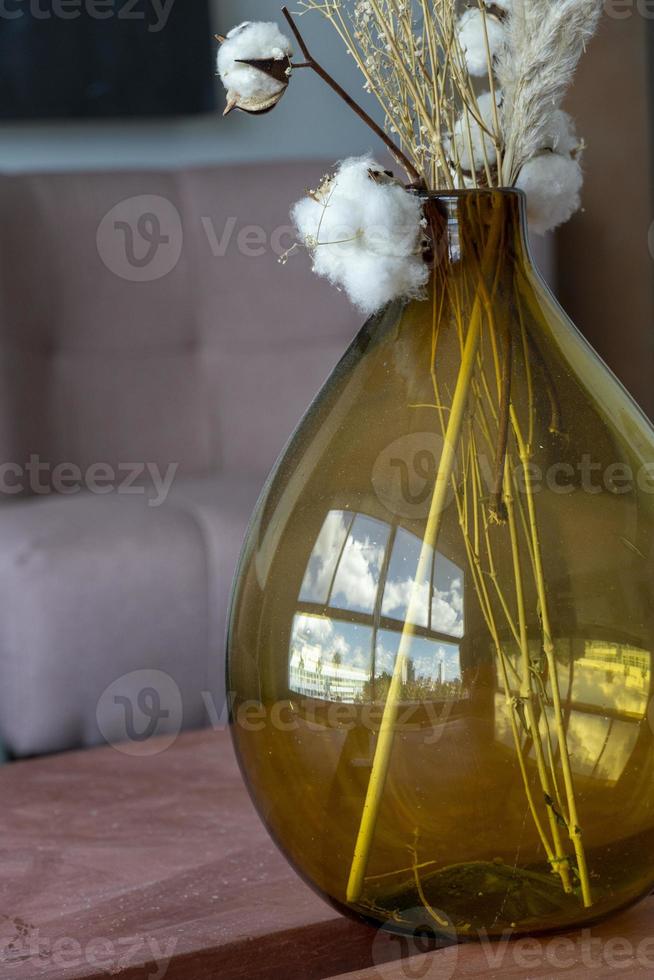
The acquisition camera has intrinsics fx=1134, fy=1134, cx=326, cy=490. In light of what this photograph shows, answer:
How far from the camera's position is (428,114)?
52cm

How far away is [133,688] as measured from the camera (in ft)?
5.47

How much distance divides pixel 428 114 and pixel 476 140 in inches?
1.1

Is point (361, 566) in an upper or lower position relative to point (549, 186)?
lower

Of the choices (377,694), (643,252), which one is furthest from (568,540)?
(643,252)

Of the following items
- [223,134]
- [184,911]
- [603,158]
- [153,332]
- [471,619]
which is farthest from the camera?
[223,134]

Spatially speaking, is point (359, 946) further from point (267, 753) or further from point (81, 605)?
point (81, 605)

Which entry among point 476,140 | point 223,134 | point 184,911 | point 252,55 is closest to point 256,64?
point 252,55

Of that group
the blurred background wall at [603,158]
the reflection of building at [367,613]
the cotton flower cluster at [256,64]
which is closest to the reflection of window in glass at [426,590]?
the reflection of building at [367,613]

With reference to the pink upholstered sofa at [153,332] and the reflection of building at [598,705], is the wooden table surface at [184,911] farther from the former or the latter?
the pink upholstered sofa at [153,332]

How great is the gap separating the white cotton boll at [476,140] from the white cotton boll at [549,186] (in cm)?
2

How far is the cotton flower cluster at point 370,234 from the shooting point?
49 cm

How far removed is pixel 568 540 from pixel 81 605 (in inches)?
49.1

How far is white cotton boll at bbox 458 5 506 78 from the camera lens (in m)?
0.54

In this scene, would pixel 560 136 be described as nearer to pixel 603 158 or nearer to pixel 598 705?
pixel 598 705
